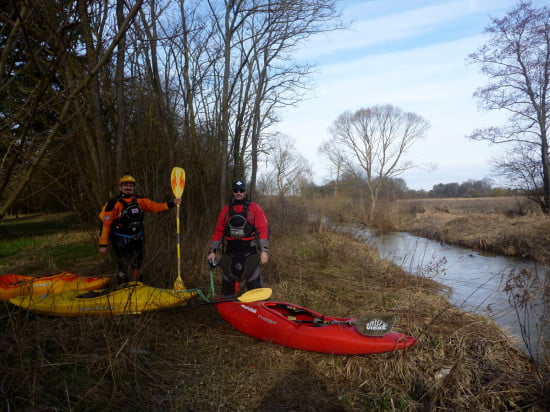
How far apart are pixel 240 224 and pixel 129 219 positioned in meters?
1.52

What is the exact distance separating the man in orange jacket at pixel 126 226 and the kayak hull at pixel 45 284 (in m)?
0.33

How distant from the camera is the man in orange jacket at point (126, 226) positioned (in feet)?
13.9

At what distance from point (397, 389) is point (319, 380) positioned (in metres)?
0.68

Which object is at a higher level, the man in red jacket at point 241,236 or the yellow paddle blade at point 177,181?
the yellow paddle blade at point 177,181

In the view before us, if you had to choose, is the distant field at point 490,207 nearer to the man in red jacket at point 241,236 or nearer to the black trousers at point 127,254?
the man in red jacket at point 241,236

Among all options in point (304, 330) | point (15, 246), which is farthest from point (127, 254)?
point (15, 246)

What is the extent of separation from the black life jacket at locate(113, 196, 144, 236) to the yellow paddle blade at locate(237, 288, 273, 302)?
1.77 meters

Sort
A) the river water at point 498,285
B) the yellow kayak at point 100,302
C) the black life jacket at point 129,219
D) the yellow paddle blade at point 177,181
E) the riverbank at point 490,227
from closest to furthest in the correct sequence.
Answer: the yellow kayak at point 100,302, the river water at point 498,285, the black life jacket at point 129,219, the yellow paddle blade at point 177,181, the riverbank at point 490,227

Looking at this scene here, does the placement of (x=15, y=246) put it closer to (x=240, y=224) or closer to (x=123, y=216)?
(x=123, y=216)

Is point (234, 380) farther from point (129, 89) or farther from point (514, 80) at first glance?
point (514, 80)

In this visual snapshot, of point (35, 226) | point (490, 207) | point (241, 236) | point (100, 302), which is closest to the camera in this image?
point (100, 302)

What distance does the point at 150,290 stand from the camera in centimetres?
398

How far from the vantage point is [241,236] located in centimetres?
403

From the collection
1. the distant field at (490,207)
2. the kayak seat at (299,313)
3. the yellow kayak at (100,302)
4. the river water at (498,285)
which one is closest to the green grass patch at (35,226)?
the yellow kayak at (100,302)
